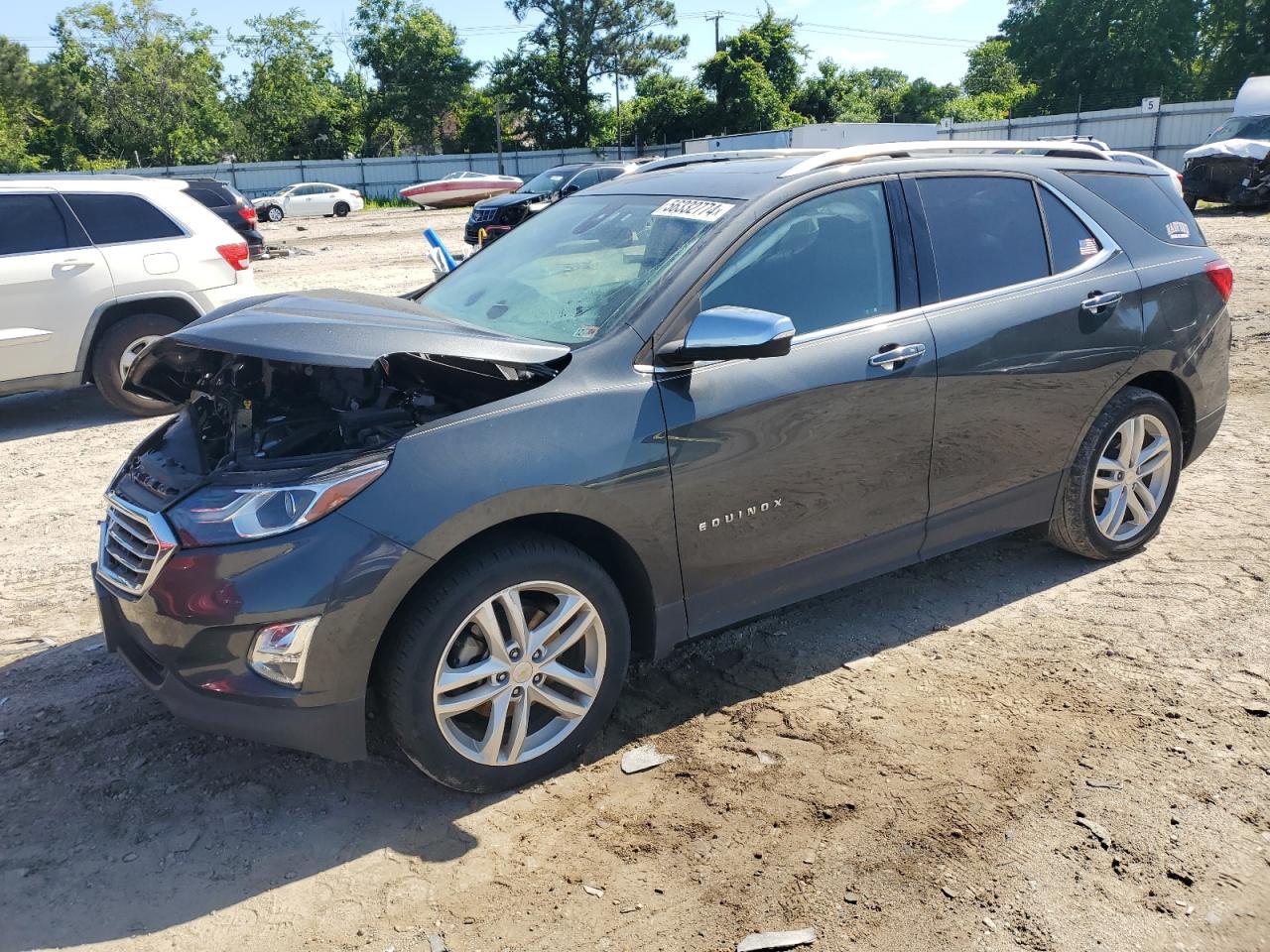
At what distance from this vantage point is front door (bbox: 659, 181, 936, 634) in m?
3.27

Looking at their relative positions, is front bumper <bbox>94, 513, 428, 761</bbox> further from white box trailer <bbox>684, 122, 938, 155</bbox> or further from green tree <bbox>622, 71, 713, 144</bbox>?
green tree <bbox>622, 71, 713, 144</bbox>

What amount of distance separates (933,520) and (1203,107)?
36.8m

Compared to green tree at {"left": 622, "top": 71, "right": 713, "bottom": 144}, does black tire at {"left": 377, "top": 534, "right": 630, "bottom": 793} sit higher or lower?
lower

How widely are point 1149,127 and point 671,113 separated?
2799 centimetres

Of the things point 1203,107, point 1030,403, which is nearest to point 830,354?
point 1030,403

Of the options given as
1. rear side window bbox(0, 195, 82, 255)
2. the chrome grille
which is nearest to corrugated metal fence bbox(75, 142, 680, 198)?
rear side window bbox(0, 195, 82, 255)

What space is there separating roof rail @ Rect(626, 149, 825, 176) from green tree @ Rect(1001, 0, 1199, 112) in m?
55.5

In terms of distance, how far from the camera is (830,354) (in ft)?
11.5

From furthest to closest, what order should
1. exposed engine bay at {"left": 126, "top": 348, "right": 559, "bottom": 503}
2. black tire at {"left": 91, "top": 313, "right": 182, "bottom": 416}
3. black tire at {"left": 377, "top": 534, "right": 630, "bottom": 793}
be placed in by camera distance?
black tire at {"left": 91, "top": 313, "right": 182, "bottom": 416} → exposed engine bay at {"left": 126, "top": 348, "right": 559, "bottom": 503} → black tire at {"left": 377, "top": 534, "right": 630, "bottom": 793}

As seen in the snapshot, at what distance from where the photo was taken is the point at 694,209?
362cm

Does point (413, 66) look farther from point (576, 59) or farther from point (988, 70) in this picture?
point (988, 70)

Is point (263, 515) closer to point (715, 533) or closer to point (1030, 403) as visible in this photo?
point (715, 533)

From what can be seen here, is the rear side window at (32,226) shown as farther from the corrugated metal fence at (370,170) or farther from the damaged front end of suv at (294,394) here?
the corrugated metal fence at (370,170)

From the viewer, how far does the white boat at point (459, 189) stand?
3750 cm
